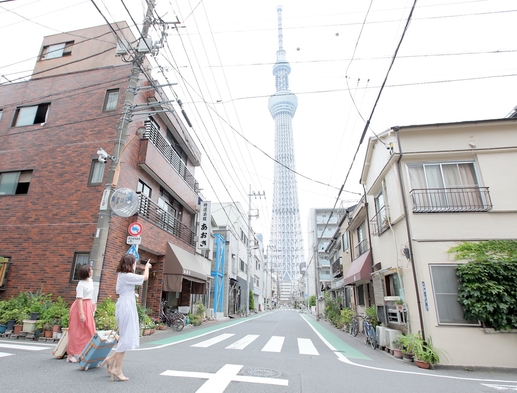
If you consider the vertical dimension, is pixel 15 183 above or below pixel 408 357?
above

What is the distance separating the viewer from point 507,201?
26.5ft

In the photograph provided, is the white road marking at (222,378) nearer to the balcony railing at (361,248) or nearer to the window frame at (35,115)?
the balcony railing at (361,248)

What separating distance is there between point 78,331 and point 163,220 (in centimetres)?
953

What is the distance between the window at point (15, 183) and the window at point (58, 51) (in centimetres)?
630

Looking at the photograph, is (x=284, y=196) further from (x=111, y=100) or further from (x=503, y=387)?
(x=503, y=387)

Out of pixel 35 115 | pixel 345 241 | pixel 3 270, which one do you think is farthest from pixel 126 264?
pixel 345 241

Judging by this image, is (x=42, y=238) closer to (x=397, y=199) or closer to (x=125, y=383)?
(x=125, y=383)

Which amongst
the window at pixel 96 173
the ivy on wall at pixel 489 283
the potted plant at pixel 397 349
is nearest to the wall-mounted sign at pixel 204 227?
the window at pixel 96 173

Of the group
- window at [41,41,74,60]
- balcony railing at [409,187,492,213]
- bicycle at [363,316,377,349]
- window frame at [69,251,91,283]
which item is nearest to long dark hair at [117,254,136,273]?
window frame at [69,251,91,283]

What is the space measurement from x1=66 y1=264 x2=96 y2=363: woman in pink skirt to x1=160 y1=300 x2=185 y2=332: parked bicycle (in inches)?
318

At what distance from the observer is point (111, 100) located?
468 inches

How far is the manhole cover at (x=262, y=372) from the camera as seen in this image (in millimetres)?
4647

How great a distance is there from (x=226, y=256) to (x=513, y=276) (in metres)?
22.2

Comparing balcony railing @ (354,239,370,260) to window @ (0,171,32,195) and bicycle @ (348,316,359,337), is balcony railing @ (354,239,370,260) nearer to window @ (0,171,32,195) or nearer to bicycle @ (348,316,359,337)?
bicycle @ (348,316,359,337)
